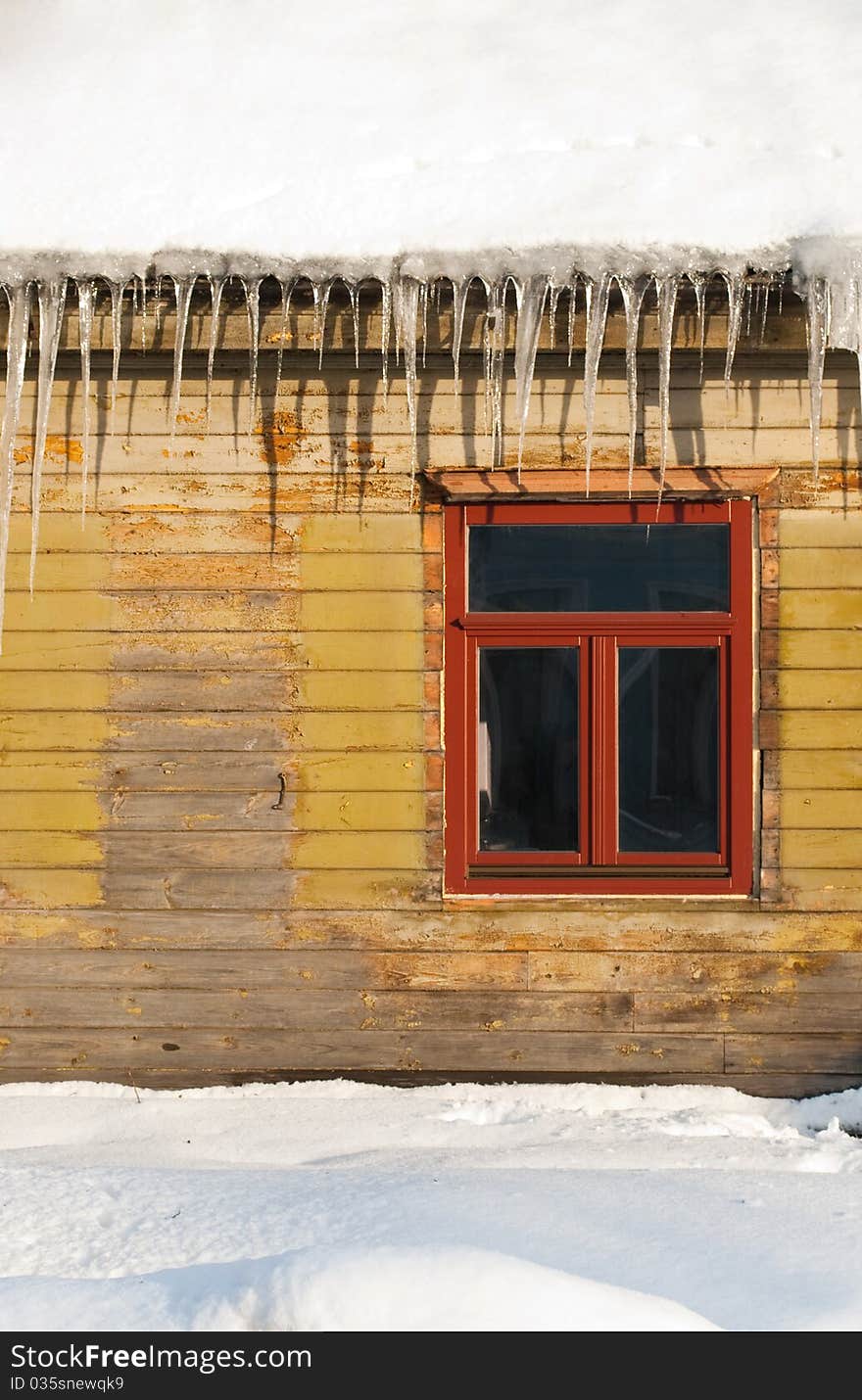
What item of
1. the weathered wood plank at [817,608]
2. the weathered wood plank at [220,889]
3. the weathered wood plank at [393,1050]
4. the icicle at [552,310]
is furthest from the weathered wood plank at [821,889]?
the icicle at [552,310]

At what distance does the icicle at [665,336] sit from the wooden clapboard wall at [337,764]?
0.22 meters

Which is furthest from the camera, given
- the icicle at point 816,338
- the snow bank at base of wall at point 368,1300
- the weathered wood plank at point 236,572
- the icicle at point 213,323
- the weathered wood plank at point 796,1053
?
the weathered wood plank at point 236,572

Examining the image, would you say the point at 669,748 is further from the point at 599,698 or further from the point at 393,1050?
the point at 393,1050

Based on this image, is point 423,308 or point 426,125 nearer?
point 423,308

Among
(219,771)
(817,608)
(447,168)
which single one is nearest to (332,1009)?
(219,771)

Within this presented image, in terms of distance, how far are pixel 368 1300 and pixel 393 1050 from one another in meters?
2.17

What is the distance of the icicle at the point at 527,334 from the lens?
13.8 feet

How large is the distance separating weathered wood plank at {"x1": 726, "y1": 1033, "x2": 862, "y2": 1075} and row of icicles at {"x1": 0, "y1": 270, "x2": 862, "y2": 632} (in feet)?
7.45

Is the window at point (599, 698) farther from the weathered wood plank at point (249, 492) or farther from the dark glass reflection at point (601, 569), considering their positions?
the weathered wood plank at point (249, 492)

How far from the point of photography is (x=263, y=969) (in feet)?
15.2

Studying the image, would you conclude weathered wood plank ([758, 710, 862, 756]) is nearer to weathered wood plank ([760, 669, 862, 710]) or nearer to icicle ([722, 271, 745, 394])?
weathered wood plank ([760, 669, 862, 710])

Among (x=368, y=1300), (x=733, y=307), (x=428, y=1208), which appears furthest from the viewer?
(x=733, y=307)

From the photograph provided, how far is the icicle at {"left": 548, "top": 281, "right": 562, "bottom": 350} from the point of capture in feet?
13.8

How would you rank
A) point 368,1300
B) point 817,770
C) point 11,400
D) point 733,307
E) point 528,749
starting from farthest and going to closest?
point 528,749, point 817,770, point 11,400, point 733,307, point 368,1300
